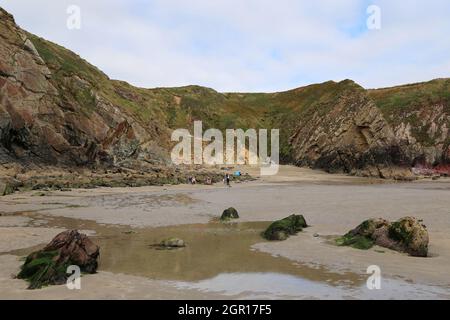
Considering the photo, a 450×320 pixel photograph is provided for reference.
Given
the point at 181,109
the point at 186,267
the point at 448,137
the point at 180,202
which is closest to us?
the point at 186,267

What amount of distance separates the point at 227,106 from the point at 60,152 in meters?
61.4

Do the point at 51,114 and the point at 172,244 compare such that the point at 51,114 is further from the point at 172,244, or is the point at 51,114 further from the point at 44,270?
the point at 44,270

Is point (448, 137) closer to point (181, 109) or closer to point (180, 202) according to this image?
point (181, 109)

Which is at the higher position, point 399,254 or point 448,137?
point 448,137

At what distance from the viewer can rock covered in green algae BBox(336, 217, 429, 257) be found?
12.7 m

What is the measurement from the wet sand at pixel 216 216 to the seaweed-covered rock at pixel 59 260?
13.1 inches

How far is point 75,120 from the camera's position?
47.9 metres

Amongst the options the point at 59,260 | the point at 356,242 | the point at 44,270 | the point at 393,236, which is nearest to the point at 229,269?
the point at 59,260

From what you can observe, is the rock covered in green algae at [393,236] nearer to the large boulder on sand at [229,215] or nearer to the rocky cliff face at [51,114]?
the large boulder on sand at [229,215]

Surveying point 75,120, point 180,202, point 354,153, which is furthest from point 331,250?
point 354,153

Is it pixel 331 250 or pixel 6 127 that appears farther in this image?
pixel 6 127

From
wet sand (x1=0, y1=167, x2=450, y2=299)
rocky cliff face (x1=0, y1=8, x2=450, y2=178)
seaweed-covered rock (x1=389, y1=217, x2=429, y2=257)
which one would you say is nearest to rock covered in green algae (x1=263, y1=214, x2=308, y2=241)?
wet sand (x1=0, y1=167, x2=450, y2=299)

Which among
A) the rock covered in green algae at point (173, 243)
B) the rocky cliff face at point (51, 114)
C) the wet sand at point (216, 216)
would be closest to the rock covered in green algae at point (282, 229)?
the wet sand at point (216, 216)

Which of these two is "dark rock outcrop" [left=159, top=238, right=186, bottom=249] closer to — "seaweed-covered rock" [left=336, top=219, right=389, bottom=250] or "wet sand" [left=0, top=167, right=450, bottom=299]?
"wet sand" [left=0, top=167, right=450, bottom=299]
